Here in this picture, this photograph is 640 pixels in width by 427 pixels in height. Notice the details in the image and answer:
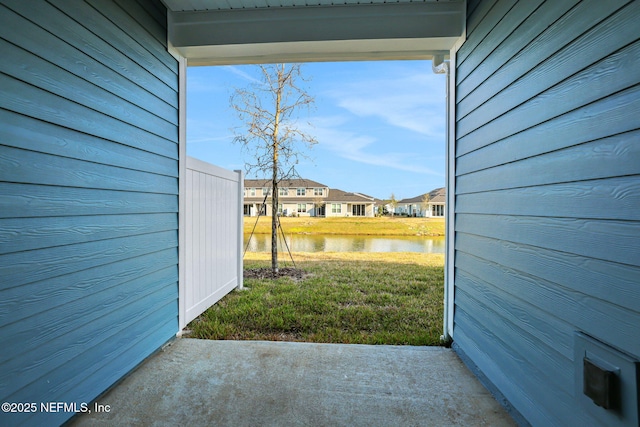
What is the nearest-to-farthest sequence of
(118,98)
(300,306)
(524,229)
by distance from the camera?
(524,229) < (118,98) < (300,306)

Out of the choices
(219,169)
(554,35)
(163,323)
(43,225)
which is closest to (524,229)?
(554,35)

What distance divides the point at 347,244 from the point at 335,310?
22.7ft

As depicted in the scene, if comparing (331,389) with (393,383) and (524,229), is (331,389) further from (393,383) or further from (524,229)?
(524,229)

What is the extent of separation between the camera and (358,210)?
840 inches

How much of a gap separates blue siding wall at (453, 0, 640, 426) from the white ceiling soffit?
33 cm

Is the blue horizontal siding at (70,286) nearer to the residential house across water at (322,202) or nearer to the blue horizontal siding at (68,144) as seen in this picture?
the blue horizontal siding at (68,144)

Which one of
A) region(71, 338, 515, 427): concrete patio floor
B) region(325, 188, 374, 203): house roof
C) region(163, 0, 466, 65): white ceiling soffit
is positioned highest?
region(163, 0, 466, 65): white ceiling soffit

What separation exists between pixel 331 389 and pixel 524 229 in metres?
1.35

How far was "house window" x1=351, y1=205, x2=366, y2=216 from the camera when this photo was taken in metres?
21.1

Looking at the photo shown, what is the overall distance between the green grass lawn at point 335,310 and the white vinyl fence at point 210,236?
7.1 inches

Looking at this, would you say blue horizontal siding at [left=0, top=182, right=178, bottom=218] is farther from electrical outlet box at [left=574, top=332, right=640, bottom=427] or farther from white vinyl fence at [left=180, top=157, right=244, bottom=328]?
electrical outlet box at [left=574, top=332, right=640, bottom=427]

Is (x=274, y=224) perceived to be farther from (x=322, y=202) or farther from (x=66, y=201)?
(x=322, y=202)

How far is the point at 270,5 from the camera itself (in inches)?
95.0

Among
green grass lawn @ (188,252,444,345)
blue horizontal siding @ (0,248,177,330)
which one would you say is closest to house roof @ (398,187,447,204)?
green grass lawn @ (188,252,444,345)
